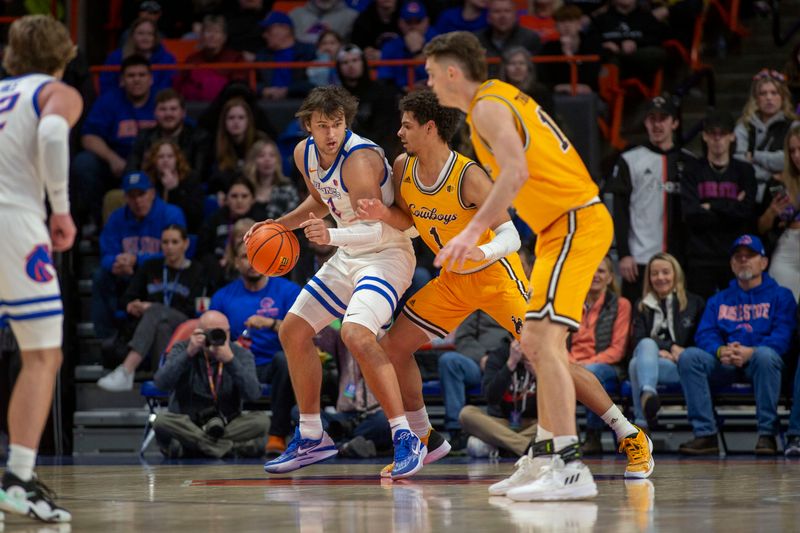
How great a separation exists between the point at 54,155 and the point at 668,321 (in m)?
5.79

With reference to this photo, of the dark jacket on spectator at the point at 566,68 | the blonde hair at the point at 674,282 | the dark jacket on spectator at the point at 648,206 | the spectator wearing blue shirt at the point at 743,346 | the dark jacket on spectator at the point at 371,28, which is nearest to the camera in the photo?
the spectator wearing blue shirt at the point at 743,346

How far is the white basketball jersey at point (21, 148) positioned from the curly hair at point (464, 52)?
65.7 inches

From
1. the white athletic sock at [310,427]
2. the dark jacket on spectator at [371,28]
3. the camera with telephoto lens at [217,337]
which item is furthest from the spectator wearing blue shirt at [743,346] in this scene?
the dark jacket on spectator at [371,28]

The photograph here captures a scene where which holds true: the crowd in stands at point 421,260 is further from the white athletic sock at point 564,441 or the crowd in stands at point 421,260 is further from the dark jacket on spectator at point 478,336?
the white athletic sock at point 564,441

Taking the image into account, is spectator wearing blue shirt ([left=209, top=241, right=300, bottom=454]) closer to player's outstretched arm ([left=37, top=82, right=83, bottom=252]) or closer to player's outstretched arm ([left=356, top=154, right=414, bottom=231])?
player's outstretched arm ([left=356, top=154, right=414, bottom=231])

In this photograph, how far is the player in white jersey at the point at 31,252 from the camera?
4281 millimetres

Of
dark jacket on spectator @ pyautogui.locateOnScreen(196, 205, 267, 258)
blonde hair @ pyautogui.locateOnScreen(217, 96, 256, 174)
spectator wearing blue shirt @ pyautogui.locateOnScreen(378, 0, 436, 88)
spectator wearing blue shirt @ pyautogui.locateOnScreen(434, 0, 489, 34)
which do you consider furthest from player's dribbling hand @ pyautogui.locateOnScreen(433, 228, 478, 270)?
spectator wearing blue shirt @ pyautogui.locateOnScreen(434, 0, 489, 34)

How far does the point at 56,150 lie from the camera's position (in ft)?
14.2

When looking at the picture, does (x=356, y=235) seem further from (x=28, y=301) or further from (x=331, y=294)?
(x=28, y=301)

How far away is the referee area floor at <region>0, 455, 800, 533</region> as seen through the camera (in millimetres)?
4078

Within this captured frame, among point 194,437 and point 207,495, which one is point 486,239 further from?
point 194,437

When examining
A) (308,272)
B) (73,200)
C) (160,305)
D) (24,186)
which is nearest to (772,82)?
(308,272)

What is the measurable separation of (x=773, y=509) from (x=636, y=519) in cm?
68

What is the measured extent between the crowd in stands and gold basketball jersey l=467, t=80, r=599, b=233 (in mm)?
3450
